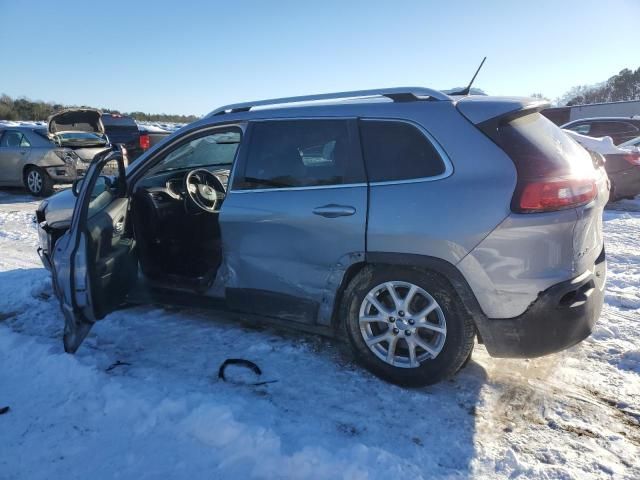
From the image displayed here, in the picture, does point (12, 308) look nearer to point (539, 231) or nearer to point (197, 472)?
point (197, 472)

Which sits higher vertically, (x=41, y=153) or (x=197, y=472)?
(x=41, y=153)

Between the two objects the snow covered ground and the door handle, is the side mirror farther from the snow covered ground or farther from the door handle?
the door handle

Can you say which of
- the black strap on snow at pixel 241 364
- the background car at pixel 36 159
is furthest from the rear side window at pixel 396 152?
the background car at pixel 36 159

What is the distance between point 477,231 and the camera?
267cm

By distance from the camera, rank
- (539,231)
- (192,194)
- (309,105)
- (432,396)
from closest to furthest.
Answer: (539,231)
(432,396)
(309,105)
(192,194)

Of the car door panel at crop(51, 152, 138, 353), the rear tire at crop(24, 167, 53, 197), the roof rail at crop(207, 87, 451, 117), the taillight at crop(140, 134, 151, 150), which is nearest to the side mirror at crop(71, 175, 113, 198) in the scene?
the car door panel at crop(51, 152, 138, 353)

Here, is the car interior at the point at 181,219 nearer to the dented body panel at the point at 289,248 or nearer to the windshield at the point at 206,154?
the windshield at the point at 206,154

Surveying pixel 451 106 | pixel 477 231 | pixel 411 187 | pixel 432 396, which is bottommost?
pixel 432 396

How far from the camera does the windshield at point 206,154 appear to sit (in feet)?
15.3

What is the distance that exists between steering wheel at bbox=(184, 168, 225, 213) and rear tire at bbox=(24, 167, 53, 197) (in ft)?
24.8

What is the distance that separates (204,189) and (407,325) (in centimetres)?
234

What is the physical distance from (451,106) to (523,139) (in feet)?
1.50

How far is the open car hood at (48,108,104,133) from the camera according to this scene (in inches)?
441

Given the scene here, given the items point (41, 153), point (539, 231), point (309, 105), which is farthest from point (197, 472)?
point (41, 153)
